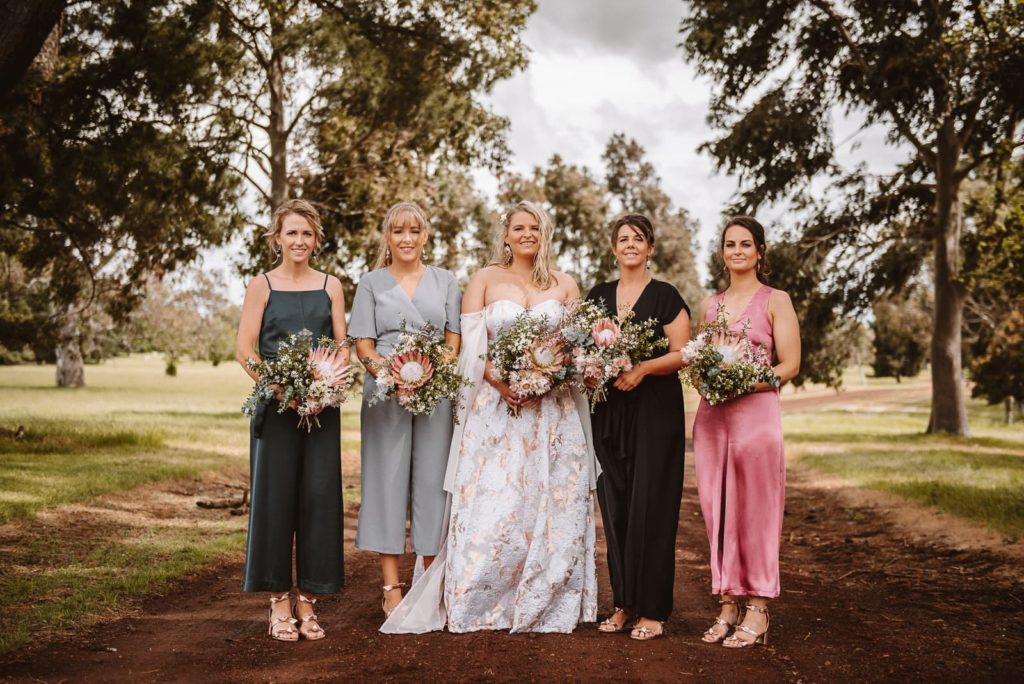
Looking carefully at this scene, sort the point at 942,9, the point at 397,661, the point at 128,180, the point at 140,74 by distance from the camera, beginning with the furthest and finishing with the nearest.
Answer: the point at 942,9 < the point at 128,180 < the point at 140,74 < the point at 397,661

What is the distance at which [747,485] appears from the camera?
19.1ft

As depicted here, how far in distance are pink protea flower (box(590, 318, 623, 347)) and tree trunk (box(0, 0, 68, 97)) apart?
4.28 metres

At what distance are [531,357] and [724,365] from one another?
124 cm

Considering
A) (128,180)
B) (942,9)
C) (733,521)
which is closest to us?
(733,521)

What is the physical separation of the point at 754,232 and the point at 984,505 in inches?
272

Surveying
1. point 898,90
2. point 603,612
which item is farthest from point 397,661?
point 898,90

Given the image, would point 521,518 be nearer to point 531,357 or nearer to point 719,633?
point 531,357

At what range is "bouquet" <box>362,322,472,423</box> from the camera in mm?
5836

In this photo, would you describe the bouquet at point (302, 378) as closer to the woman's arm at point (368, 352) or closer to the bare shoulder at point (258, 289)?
the woman's arm at point (368, 352)

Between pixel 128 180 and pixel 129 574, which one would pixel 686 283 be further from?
pixel 129 574

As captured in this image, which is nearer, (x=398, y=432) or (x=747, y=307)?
(x=747, y=307)

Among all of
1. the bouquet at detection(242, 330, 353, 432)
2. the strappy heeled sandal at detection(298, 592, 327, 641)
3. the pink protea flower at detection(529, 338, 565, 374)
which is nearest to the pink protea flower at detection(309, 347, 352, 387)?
the bouquet at detection(242, 330, 353, 432)

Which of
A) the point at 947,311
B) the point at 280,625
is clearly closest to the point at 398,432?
the point at 280,625

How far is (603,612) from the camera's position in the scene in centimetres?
634
